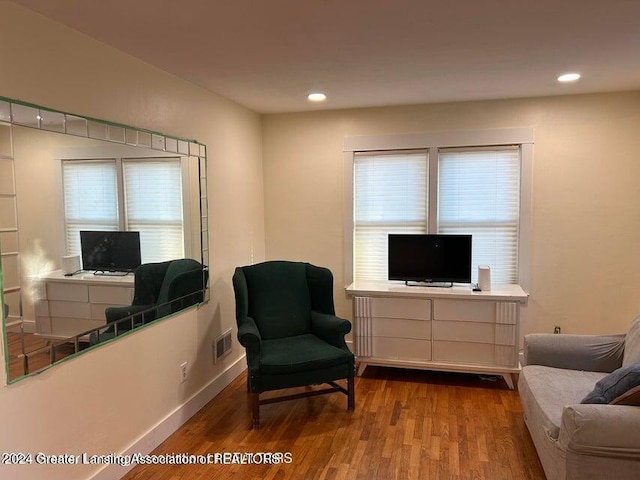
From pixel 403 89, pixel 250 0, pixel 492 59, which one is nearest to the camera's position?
pixel 250 0

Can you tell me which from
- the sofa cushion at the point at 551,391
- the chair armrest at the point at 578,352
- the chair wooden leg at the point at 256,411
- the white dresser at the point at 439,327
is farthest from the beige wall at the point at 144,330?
the chair armrest at the point at 578,352

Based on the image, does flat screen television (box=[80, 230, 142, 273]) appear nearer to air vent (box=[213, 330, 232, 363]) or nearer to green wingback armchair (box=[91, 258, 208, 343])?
green wingback armchair (box=[91, 258, 208, 343])

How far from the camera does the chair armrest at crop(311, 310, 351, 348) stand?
10.6 feet

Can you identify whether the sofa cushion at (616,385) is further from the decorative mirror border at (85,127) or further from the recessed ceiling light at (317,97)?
the decorative mirror border at (85,127)

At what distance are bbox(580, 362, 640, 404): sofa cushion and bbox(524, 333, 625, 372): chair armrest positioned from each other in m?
0.65

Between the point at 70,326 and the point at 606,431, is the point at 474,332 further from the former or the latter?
the point at 70,326

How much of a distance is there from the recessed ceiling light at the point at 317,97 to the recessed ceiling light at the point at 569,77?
1.70 metres

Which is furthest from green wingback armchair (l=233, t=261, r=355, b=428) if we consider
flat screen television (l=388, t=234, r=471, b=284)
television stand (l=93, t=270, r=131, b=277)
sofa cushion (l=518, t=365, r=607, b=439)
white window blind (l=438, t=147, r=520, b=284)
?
white window blind (l=438, t=147, r=520, b=284)

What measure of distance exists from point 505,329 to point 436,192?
129cm

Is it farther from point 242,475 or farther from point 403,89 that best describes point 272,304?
point 403,89

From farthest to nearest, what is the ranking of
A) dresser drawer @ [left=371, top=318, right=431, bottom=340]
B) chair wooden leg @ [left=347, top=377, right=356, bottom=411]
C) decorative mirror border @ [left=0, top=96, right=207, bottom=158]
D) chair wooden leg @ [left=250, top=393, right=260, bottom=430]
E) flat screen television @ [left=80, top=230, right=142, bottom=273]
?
dresser drawer @ [left=371, top=318, right=431, bottom=340]
chair wooden leg @ [left=347, top=377, right=356, bottom=411]
chair wooden leg @ [left=250, top=393, right=260, bottom=430]
flat screen television @ [left=80, top=230, right=142, bottom=273]
decorative mirror border @ [left=0, top=96, right=207, bottom=158]

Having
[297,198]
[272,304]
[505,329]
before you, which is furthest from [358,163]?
[505,329]

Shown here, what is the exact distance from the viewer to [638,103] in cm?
349

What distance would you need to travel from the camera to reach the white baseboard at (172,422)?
237 centimetres
